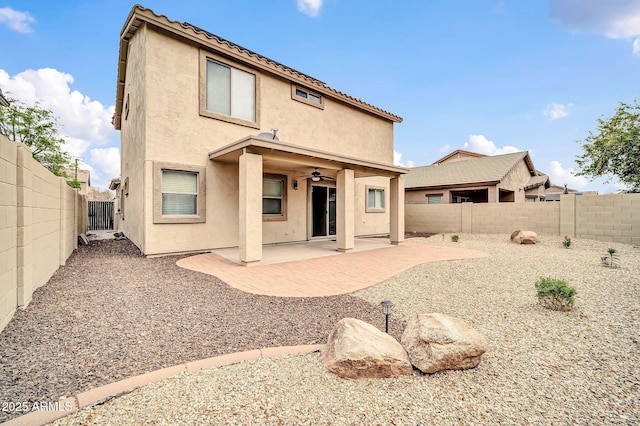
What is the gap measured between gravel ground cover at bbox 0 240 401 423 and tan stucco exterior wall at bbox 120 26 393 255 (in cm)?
287

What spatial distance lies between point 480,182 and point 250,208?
1673 centimetres

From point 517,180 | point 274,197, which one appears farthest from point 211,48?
point 517,180

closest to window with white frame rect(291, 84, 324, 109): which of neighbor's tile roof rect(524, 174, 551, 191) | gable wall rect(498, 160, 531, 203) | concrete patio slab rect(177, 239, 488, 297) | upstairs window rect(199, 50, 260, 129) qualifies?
upstairs window rect(199, 50, 260, 129)

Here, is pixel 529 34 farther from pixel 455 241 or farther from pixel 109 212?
pixel 109 212

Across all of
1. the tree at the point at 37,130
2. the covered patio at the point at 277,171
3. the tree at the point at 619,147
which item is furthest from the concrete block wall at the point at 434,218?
the tree at the point at 37,130

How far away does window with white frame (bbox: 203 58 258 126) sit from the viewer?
8.80 m

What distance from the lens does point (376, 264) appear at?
7293mm

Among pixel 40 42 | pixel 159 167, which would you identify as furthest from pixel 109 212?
pixel 159 167

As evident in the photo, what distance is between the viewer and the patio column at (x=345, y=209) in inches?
355

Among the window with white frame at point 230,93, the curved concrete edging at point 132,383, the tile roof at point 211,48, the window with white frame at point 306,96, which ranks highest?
the tile roof at point 211,48

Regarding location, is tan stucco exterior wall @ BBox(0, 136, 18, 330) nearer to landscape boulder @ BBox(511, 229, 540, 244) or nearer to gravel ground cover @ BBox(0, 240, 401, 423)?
gravel ground cover @ BBox(0, 240, 401, 423)

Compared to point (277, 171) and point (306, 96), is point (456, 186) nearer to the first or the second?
point (306, 96)

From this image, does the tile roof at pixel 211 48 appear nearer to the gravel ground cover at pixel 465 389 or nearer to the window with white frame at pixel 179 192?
the window with white frame at pixel 179 192

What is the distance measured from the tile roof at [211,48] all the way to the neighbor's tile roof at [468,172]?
10333mm
